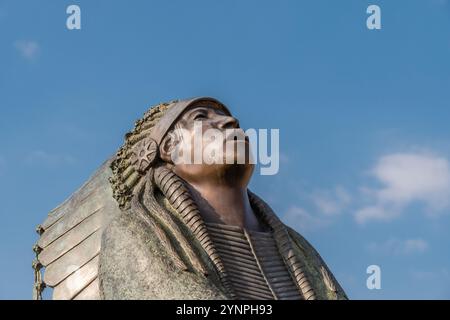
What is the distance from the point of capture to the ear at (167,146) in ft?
45.8

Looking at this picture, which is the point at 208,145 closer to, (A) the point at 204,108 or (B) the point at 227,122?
(B) the point at 227,122

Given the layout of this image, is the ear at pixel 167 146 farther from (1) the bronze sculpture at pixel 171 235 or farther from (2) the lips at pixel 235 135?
(2) the lips at pixel 235 135

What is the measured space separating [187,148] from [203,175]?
342 mm

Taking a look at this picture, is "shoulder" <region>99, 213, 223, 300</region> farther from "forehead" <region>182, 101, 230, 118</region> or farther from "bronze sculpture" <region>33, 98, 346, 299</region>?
"forehead" <region>182, 101, 230, 118</region>

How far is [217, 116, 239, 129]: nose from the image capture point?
550 inches

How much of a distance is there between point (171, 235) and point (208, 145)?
106 cm

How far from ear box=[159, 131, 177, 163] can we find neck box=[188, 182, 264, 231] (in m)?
0.42

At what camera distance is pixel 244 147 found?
13711 mm

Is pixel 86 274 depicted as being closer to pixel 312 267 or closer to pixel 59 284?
pixel 59 284

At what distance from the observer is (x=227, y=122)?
1398 centimetres
